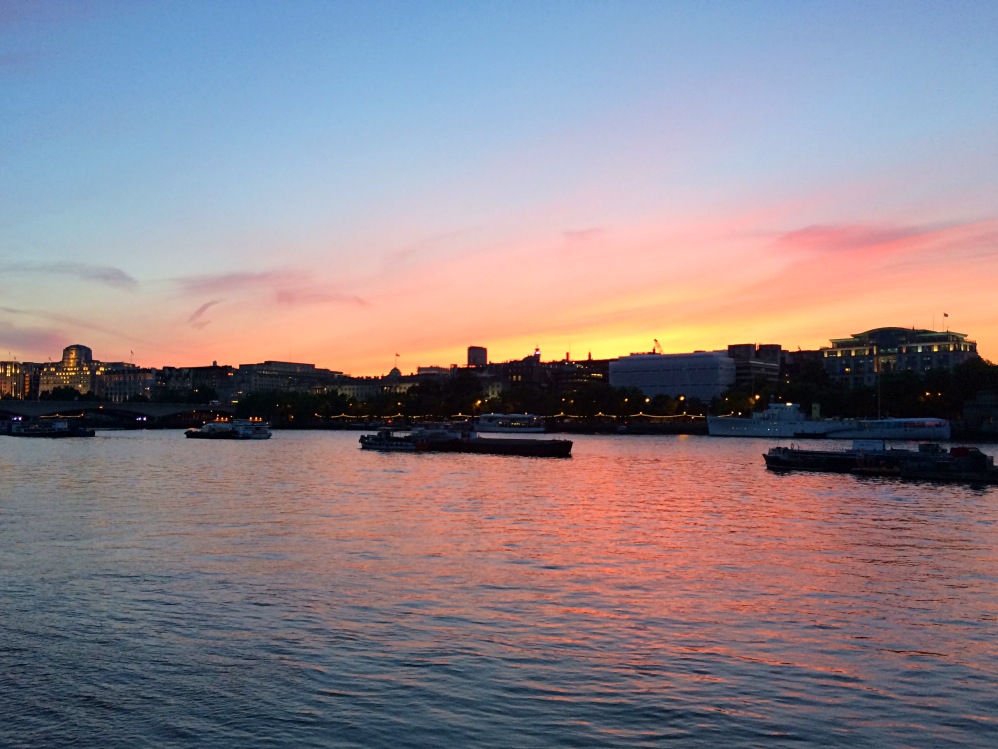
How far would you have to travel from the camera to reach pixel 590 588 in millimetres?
26344

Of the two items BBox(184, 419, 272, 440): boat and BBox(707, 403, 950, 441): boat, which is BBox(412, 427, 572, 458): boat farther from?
BBox(184, 419, 272, 440): boat

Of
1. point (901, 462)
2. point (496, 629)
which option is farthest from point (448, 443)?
point (496, 629)

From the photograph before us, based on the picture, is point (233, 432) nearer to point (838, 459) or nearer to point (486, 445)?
point (486, 445)

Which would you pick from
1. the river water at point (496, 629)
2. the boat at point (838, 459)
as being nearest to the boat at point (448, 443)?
the boat at point (838, 459)

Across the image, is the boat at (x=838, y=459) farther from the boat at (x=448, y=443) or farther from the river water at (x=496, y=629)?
the boat at (x=448, y=443)

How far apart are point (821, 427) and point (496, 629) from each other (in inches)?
6038

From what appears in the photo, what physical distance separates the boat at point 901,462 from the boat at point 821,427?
226 ft

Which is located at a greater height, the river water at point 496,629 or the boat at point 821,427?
the boat at point 821,427

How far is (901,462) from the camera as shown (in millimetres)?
72062

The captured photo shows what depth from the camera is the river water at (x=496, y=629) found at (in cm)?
1523

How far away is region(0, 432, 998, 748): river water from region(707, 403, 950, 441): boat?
363ft

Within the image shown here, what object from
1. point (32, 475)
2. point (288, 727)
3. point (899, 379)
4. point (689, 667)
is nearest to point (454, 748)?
point (288, 727)

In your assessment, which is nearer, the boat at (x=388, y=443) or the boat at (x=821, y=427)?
the boat at (x=388, y=443)

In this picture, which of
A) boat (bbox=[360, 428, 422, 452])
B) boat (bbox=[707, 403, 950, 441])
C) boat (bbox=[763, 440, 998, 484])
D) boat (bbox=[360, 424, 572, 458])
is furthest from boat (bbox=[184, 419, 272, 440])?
boat (bbox=[763, 440, 998, 484])
